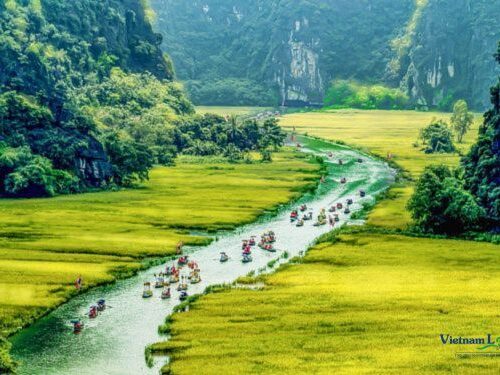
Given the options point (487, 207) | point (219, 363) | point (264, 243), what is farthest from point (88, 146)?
point (219, 363)

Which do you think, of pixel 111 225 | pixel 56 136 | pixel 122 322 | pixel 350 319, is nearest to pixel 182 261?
pixel 122 322

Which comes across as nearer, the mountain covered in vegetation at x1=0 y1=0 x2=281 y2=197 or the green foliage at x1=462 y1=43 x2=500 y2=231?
the green foliage at x1=462 y1=43 x2=500 y2=231

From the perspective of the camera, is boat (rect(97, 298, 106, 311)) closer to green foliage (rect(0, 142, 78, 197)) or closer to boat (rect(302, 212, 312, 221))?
boat (rect(302, 212, 312, 221))

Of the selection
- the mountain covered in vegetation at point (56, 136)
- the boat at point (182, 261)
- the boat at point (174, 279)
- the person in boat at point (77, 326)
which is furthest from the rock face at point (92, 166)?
the person in boat at point (77, 326)

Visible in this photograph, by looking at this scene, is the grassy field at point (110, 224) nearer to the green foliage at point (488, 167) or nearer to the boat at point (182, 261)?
the boat at point (182, 261)

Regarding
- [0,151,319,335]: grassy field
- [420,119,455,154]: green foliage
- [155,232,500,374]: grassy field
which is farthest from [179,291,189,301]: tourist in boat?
[420,119,455,154]: green foliage

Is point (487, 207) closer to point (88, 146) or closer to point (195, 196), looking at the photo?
point (195, 196)
